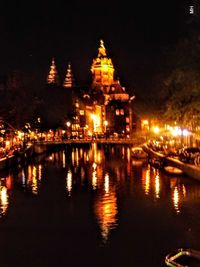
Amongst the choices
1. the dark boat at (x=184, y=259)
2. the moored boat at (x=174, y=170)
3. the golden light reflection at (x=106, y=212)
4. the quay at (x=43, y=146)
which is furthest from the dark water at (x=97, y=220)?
the quay at (x=43, y=146)

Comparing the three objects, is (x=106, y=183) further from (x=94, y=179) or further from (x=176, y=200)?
(x=176, y=200)

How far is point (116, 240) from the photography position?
2606cm

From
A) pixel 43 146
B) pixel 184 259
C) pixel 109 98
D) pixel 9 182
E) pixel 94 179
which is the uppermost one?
pixel 109 98

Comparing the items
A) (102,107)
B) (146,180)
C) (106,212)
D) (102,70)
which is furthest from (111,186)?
(102,70)

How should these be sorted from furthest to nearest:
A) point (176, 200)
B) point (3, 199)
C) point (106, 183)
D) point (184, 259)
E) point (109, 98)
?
point (109, 98) → point (106, 183) → point (3, 199) → point (176, 200) → point (184, 259)

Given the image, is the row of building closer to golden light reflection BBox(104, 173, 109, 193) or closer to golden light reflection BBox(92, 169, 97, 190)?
golden light reflection BBox(92, 169, 97, 190)

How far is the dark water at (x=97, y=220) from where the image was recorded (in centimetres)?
2405

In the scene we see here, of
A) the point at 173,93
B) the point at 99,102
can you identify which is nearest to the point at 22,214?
the point at 173,93

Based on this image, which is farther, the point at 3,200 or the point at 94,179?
the point at 94,179

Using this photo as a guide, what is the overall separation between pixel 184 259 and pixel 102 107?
149893mm

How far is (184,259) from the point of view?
67.5 feet

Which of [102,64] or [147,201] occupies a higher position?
[102,64]

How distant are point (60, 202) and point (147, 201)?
6136 millimetres

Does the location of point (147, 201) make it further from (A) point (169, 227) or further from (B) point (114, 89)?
(B) point (114, 89)
